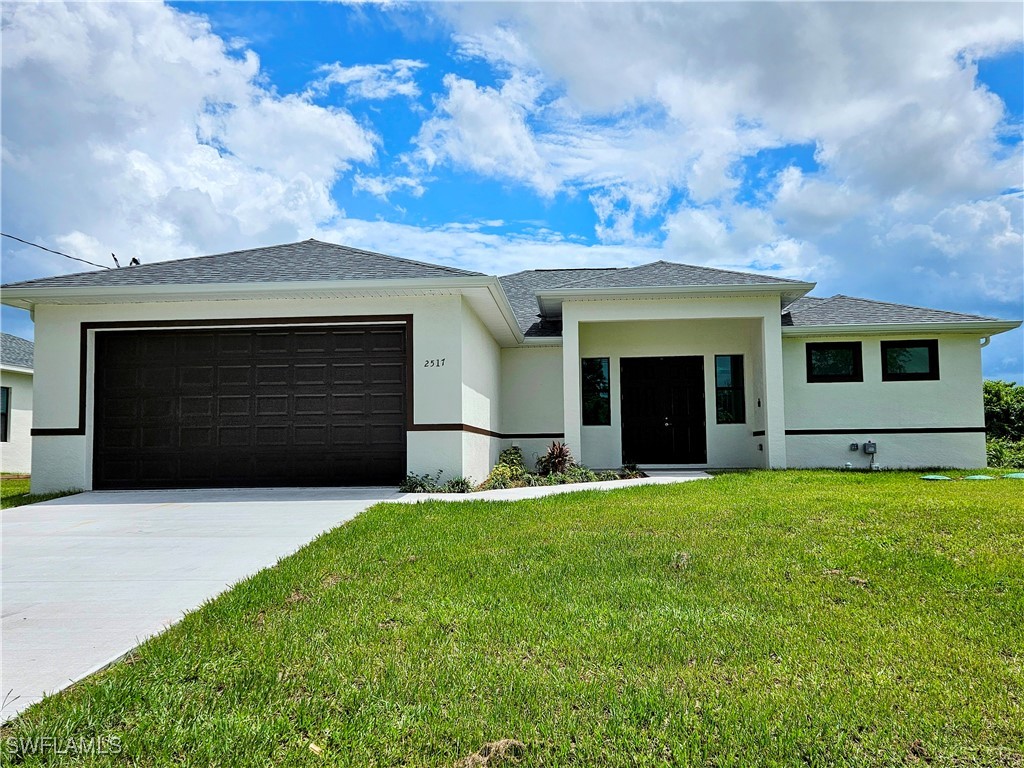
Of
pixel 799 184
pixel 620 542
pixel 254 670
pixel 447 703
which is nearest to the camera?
pixel 447 703

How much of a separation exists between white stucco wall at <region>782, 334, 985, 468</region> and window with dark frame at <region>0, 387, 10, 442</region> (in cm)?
2139

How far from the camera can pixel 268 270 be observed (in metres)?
11.7

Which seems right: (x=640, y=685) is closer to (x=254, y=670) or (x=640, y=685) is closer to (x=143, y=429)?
(x=254, y=670)

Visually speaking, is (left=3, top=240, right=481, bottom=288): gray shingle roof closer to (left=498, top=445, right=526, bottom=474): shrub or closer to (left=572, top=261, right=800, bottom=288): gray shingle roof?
(left=572, top=261, right=800, bottom=288): gray shingle roof

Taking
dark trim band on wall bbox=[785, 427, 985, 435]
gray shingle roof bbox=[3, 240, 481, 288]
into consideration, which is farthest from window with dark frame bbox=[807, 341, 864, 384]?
gray shingle roof bbox=[3, 240, 481, 288]

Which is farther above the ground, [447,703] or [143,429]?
[143,429]

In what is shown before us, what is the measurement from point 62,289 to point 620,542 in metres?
10.3

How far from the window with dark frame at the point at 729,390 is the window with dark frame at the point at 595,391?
8.53ft

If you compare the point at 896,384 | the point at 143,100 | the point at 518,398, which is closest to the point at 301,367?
the point at 518,398

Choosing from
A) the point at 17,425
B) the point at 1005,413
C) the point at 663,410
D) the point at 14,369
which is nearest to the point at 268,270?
the point at 663,410

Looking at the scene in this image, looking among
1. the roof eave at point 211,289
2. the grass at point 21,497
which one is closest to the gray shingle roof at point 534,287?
the roof eave at point 211,289

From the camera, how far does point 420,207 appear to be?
13914 mm

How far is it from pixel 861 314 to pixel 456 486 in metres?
10.5

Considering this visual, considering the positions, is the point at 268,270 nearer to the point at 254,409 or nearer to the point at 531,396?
the point at 254,409
